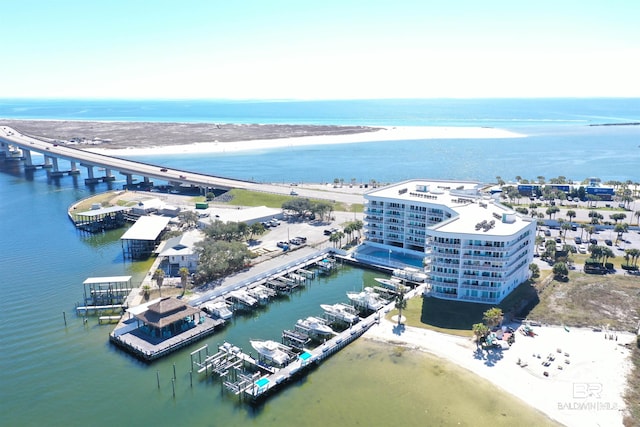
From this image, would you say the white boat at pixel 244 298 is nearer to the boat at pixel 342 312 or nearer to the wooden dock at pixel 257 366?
the boat at pixel 342 312

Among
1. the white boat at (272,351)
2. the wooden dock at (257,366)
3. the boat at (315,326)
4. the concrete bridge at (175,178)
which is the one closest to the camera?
the wooden dock at (257,366)

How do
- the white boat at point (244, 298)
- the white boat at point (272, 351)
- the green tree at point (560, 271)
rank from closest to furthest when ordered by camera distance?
the white boat at point (272, 351)
the white boat at point (244, 298)
the green tree at point (560, 271)

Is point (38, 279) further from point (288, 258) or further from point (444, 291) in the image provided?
point (444, 291)

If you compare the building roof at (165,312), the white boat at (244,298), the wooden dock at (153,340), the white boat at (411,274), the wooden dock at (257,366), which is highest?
the building roof at (165,312)

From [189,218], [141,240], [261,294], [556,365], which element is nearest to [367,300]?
[261,294]

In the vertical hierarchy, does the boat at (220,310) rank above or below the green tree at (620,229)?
below

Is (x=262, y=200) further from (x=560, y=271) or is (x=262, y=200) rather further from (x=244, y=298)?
(x=560, y=271)

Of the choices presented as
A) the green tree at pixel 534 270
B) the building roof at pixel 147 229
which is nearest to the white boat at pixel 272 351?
the building roof at pixel 147 229

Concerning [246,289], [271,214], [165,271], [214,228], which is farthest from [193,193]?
[246,289]
